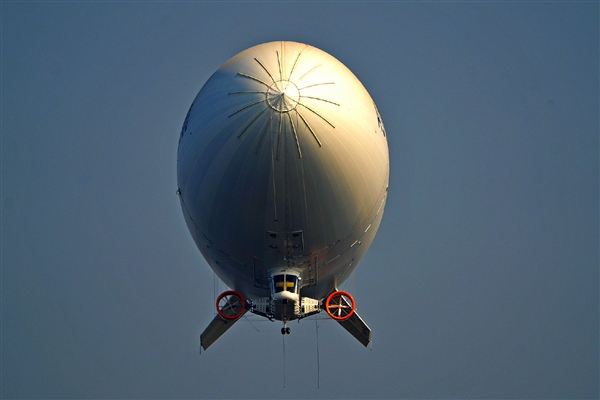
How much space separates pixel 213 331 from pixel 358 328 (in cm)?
638

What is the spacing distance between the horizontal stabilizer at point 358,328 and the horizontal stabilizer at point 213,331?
5153 mm

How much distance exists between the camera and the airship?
44.4 m

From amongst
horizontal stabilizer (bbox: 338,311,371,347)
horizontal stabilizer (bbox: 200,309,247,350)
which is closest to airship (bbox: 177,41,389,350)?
horizontal stabilizer (bbox: 200,309,247,350)

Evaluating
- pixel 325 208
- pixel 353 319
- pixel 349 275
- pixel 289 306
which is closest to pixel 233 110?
pixel 325 208

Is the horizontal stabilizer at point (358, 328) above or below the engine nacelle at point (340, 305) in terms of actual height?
above

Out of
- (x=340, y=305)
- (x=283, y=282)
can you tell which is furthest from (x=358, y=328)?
(x=283, y=282)

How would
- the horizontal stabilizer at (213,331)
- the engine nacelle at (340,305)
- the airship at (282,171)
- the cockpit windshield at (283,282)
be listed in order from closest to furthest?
the airship at (282,171) → the cockpit windshield at (283,282) → the engine nacelle at (340,305) → the horizontal stabilizer at (213,331)

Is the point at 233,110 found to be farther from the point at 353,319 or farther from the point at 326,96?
the point at 353,319

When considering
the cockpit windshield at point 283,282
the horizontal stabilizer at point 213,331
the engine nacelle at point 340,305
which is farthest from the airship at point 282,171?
the horizontal stabilizer at point 213,331

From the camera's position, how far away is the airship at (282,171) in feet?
146

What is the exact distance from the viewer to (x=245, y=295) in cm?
5141

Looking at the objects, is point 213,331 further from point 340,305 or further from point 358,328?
point 340,305

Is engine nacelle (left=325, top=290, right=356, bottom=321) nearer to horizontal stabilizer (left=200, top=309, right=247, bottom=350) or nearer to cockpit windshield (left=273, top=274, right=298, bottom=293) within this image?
cockpit windshield (left=273, top=274, right=298, bottom=293)

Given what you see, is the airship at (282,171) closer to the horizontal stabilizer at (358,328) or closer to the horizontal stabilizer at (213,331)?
the horizontal stabilizer at (213,331)
